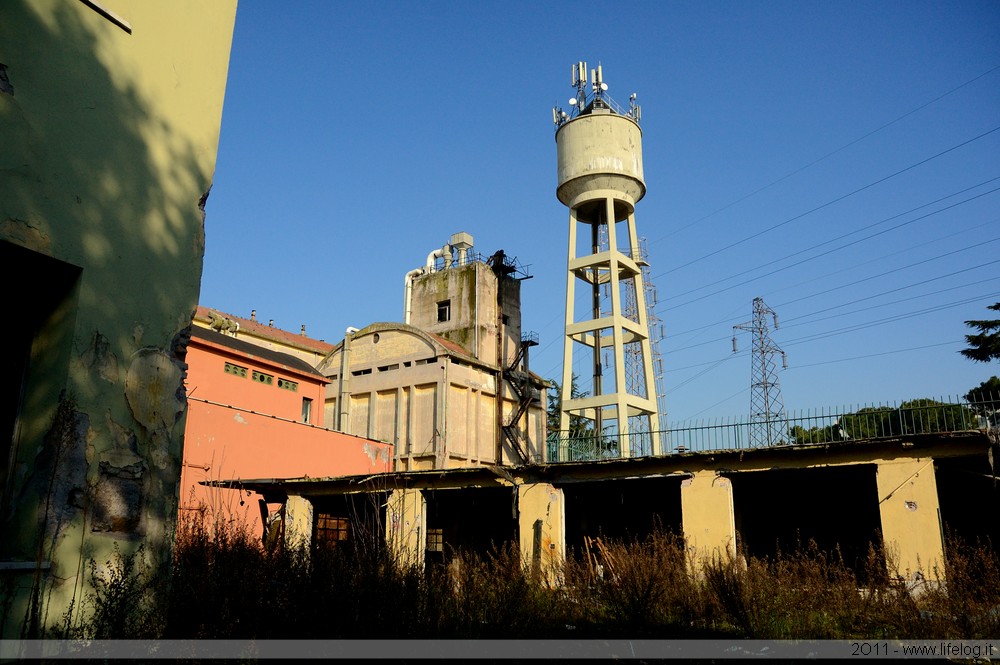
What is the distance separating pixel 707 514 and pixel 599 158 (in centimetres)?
1513

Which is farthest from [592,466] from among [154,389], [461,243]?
[461,243]

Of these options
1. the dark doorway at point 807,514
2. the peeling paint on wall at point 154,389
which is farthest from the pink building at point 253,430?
the peeling paint on wall at point 154,389

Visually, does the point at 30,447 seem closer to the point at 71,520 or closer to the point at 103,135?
the point at 71,520

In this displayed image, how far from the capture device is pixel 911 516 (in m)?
12.5

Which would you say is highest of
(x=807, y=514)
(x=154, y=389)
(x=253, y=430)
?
A: (x=253, y=430)

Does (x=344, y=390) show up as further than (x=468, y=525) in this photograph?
Yes

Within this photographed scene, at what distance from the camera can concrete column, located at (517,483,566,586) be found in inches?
609

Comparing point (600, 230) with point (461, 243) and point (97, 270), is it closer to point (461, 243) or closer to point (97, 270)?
point (461, 243)

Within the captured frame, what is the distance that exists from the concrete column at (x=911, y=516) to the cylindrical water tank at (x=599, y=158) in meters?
15.2

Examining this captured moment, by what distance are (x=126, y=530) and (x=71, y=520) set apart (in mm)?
399

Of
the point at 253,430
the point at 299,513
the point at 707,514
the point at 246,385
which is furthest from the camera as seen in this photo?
the point at 246,385

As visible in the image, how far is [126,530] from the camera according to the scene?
16.9 feet

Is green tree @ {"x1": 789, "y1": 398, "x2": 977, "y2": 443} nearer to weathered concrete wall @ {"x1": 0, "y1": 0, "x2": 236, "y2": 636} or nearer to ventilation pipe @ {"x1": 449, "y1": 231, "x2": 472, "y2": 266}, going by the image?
weathered concrete wall @ {"x1": 0, "y1": 0, "x2": 236, "y2": 636}

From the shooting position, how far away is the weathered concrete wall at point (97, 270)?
15.7 ft
